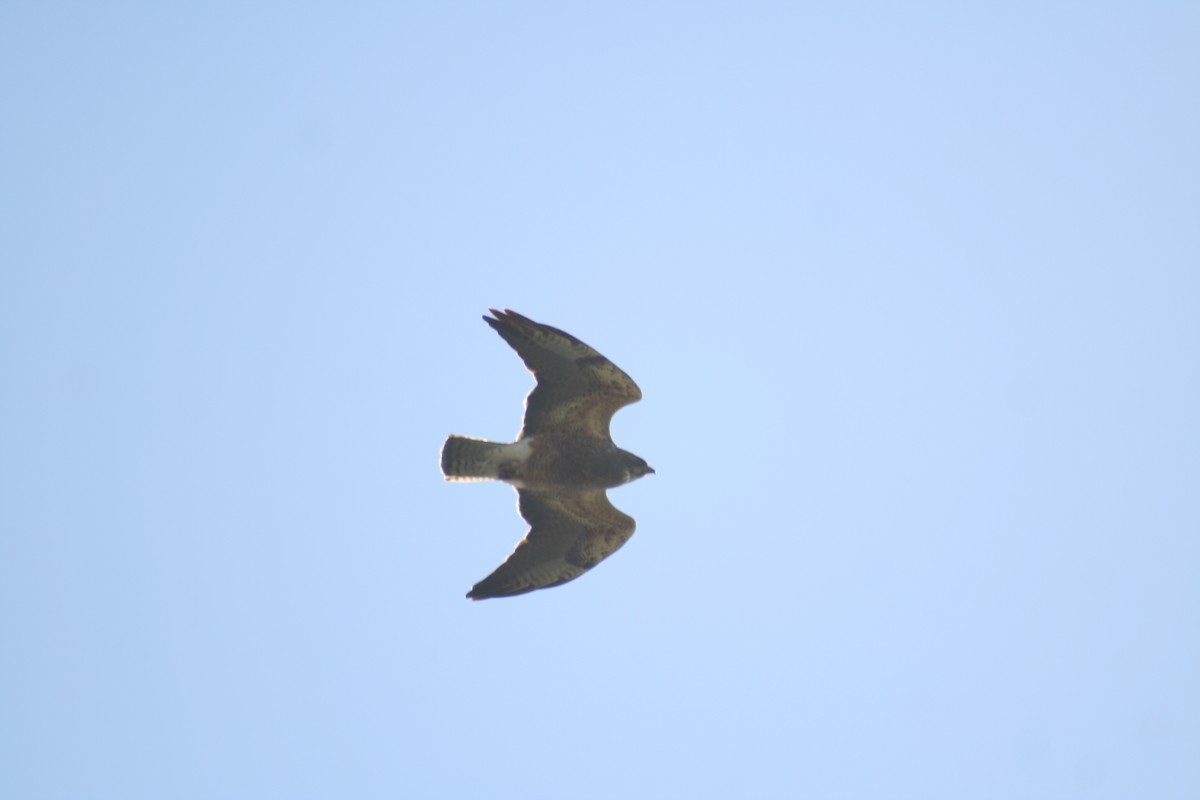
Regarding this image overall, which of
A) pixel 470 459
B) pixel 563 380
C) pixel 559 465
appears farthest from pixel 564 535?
pixel 563 380

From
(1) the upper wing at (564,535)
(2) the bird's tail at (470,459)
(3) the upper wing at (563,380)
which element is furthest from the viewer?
(1) the upper wing at (564,535)

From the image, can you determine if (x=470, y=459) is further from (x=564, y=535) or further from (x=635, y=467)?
(x=635, y=467)

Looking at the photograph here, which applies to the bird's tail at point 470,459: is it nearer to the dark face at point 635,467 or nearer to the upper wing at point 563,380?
the upper wing at point 563,380

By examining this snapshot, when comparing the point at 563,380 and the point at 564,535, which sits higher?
the point at 563,380

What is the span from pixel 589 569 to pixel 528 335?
9.12 feet

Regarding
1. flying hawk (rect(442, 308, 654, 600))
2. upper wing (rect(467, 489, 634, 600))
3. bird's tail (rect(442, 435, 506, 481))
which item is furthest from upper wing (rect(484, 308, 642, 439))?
upper wing (rect(467, 489, 634, 600))

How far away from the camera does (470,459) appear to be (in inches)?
598

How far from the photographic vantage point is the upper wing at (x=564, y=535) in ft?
50.1

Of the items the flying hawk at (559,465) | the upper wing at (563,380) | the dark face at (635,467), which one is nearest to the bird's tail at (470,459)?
the flying hawk at (559,465)

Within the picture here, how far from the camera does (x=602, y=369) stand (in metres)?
14.8

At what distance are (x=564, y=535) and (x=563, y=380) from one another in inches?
70.7

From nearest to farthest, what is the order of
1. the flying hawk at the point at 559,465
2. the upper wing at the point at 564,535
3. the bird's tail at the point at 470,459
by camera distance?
the flying hawk at the point at 559,465
the bird's tail at the point at 470,459
the upper wing at the point at 564,535

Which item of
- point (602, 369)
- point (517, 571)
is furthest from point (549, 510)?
point (602, 369)

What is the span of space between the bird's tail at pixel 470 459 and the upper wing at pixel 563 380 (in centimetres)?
39
